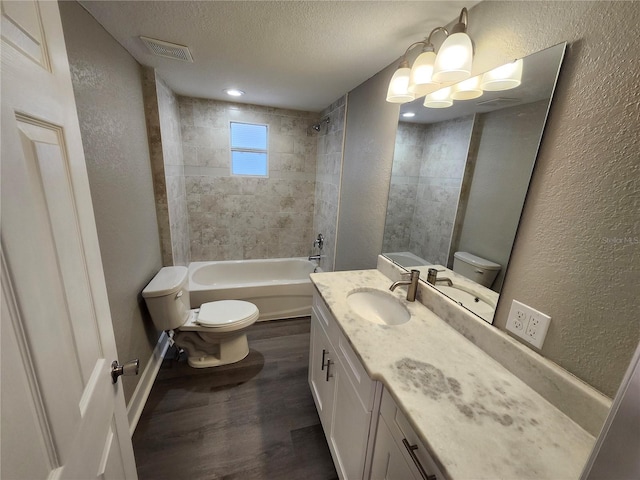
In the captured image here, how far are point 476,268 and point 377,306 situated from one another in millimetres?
598

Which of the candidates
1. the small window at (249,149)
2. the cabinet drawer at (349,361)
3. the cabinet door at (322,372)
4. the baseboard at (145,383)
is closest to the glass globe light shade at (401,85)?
the cabinet drawer at (349,361)

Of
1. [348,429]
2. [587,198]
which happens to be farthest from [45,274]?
[587,198]

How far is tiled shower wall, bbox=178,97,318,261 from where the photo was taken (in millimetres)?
2947

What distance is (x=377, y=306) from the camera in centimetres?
155

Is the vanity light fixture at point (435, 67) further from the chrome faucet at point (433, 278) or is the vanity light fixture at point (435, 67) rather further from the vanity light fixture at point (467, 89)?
the chrome faucet at point (433, 278)

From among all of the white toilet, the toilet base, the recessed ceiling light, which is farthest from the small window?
the toilet base

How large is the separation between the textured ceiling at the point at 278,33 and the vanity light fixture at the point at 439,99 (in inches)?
11.7

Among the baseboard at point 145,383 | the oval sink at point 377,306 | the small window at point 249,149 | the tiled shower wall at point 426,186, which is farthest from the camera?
the small window at point 249,149

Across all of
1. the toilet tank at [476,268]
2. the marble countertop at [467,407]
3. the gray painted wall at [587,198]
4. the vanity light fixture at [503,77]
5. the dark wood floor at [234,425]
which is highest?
the vanity light fixture at [503,77]

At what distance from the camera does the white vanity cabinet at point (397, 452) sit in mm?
704

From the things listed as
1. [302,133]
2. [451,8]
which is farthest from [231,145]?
[451,8]

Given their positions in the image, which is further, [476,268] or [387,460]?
[476,268]

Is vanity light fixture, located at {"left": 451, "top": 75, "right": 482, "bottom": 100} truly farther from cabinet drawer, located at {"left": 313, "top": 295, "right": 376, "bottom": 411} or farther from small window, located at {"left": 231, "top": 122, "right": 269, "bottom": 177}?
small window, located at {"left": 231, "top": 122, "right": 269, "bottom": 177}

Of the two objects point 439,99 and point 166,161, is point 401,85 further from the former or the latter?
point 166,161
